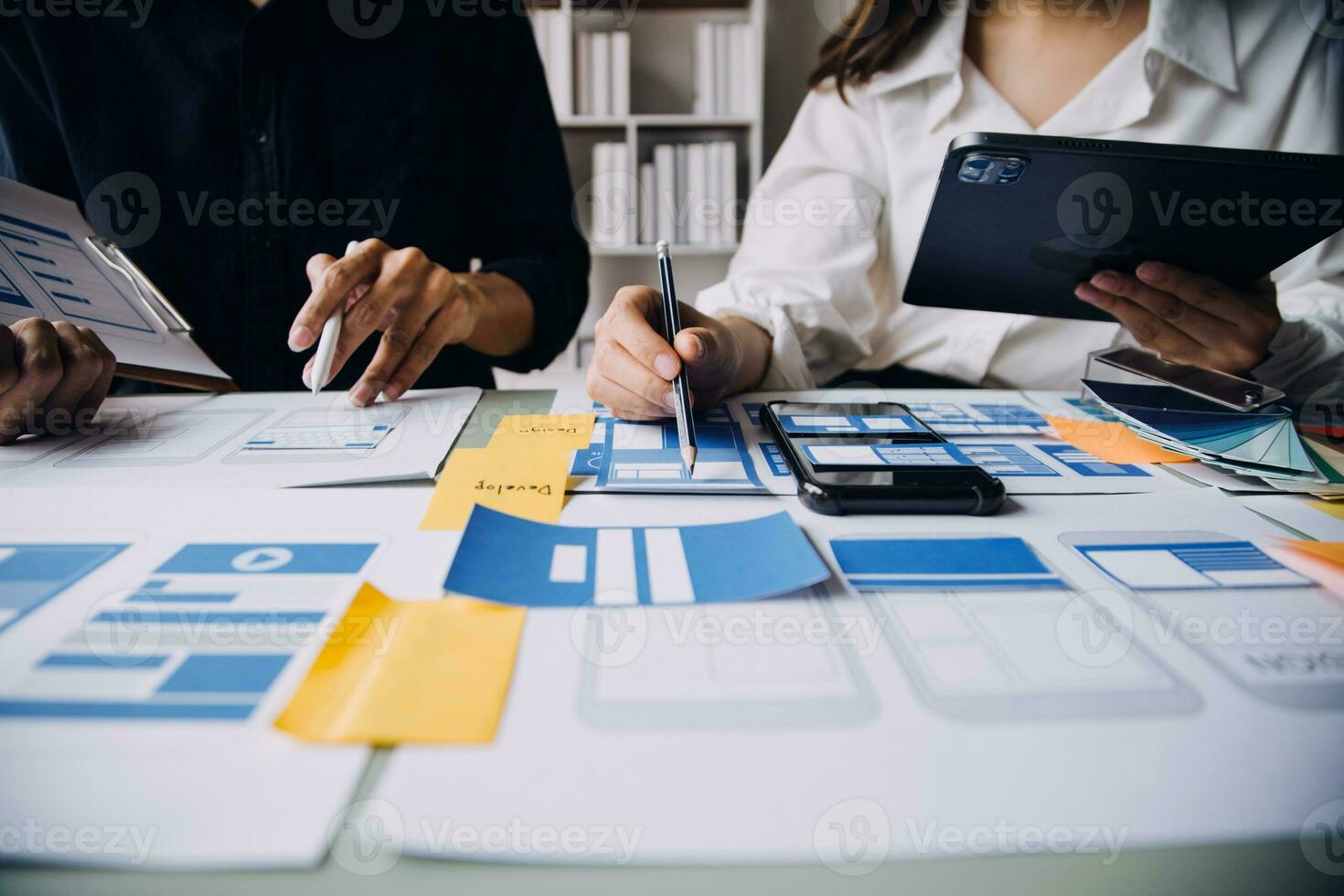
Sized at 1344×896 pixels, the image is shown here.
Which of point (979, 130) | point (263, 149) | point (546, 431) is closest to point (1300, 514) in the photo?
point (546, 431)

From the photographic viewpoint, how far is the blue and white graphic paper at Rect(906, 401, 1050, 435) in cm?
58

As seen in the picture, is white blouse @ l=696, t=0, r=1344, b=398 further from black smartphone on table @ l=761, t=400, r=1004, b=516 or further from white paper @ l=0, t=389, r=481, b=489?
white paper @ l=0, t=389, r=481, b=489

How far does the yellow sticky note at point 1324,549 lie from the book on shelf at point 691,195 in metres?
1.78

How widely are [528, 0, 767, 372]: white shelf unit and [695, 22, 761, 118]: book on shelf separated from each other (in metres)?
0.01

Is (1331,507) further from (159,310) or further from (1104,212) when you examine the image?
(159,310)

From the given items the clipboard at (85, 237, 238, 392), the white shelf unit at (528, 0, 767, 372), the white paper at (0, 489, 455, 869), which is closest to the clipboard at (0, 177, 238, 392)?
the clipboard at (85, 237, 238, 392)

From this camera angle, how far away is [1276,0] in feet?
2.69

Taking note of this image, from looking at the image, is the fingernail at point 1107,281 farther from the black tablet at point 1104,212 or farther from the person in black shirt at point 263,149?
the person in black shirt at point 263,149

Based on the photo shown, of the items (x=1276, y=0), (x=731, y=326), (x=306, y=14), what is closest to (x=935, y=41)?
(x=1276, y=0)

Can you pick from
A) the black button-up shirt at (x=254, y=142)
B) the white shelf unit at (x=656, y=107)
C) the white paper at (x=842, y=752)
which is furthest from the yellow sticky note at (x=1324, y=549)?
the white shelf unit at (x=656, y=107)

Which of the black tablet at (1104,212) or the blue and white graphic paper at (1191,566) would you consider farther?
the black tablet at (1104,212)

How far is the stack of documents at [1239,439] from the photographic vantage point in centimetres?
48

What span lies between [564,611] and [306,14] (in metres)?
0.88

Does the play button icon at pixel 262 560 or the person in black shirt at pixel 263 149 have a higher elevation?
the person in black shirt at pixel 263 149
